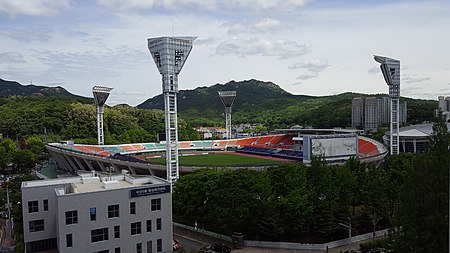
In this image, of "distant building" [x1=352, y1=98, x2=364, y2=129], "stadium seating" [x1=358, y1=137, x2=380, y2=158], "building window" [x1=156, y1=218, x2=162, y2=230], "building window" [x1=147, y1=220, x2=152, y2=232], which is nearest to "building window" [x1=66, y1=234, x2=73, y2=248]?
"building window" [x1=147, y1=220, x2=152, y2=232]

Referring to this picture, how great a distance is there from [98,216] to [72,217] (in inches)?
56.1

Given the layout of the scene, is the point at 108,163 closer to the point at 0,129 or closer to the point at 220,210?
the point at 220,210

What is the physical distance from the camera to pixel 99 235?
22516 millimetres

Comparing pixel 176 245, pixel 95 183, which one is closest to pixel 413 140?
pixel 176 245

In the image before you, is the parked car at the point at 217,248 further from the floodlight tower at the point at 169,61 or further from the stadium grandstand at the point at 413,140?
the stadium grandstand at the point at 413,140

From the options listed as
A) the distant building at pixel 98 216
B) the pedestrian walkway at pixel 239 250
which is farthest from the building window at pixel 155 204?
the pedestrian walkway at pixel 239 250

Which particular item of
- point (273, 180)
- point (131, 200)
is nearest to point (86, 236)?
point (131, 200)

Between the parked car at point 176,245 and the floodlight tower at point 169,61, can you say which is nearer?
the parked car at point 176,245

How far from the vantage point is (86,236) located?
22047 mm

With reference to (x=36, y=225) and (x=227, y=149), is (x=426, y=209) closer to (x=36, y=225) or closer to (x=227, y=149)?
(x=36, y=225)

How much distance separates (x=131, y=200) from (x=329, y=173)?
17418 millimetres

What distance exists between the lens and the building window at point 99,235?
22328 millimetres

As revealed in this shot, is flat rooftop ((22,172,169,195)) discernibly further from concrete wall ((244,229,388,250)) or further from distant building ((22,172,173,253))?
concrete wall ((244,229,388,250))

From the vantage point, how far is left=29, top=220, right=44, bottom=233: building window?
2475 centimetres
